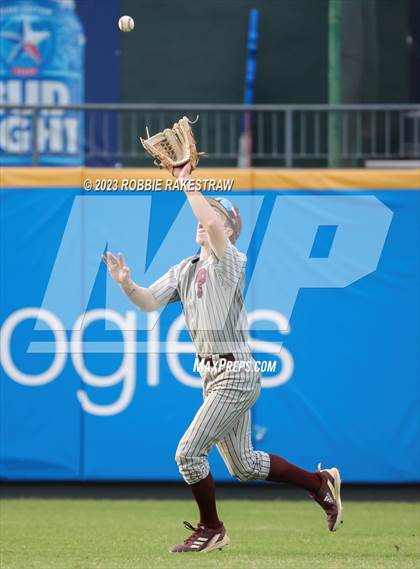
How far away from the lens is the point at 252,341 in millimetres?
9930

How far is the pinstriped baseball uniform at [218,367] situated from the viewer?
6.68 meters

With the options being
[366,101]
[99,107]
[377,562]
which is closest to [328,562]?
[377,562]

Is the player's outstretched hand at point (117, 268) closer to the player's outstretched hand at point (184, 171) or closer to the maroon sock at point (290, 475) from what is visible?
the player's outstretched hand at point (184, 171)

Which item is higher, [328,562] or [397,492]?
[328,562]

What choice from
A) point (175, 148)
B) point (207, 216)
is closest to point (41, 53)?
point (175, 148)

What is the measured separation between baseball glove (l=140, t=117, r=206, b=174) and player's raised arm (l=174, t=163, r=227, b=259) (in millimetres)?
41

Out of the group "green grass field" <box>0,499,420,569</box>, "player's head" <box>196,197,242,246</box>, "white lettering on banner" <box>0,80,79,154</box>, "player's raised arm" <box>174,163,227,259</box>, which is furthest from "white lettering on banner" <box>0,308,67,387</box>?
"player's raised arm" <box>174,163,227,259</box>

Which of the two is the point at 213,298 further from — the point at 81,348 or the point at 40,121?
the point at 40,121

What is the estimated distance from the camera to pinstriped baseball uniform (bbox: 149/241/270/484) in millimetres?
6684

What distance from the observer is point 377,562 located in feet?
22.4

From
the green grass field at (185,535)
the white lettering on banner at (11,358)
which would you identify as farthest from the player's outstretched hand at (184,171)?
the white lettering on banner at (11,358)

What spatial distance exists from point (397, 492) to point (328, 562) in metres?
3.51

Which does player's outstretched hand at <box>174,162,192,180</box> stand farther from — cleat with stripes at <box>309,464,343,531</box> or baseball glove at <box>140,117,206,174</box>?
cleat with stripes at <box>309,464,343,531</box>

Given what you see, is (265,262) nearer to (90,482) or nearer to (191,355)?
(191,355)
